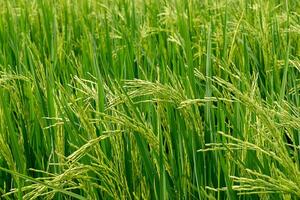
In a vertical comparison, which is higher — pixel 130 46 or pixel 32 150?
pixel 130 46

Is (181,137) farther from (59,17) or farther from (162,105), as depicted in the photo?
(59,17)

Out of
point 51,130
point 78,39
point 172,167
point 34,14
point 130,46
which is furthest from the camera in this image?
point 34,14

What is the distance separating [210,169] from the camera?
1158 millimetres

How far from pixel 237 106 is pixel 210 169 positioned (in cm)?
14

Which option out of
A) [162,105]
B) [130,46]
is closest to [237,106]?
[162,105]

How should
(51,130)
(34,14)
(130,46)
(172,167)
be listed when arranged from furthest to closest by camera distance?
(34,14), (130,46), (51,130), (172,167)

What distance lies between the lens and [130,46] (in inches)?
72.6

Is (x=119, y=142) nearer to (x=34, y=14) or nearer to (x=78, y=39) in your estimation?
(x=78, y=39)

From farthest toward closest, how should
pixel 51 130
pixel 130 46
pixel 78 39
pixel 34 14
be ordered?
pixel 34 14 < pixel 78 39 < pixel 130 46 < pixel 51 130

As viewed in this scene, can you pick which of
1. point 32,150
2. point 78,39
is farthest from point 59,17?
point 32,150

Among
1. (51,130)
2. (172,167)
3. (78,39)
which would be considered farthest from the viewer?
(78,39)

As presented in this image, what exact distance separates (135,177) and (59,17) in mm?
1661

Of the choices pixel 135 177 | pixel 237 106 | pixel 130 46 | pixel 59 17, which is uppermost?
pixel 59 17

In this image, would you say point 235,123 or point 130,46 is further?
point 130,46
